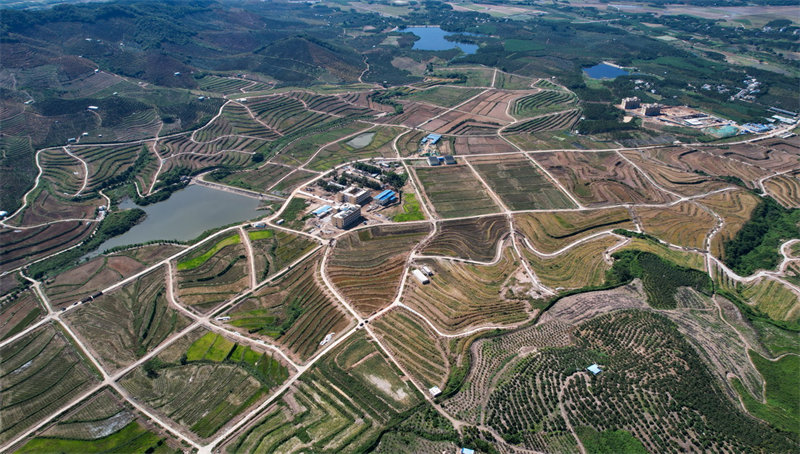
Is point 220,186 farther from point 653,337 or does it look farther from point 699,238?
point 699,238

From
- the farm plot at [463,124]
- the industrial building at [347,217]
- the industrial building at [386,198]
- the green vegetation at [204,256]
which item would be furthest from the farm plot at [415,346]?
the farm plot at [463,124]

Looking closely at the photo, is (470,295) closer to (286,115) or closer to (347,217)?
(347,217)

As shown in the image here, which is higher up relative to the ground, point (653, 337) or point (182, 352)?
point (653, 337)

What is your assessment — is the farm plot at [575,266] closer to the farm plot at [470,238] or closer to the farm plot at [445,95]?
the farm plot at [470,238]

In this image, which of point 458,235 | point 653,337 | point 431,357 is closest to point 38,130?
point 458,235

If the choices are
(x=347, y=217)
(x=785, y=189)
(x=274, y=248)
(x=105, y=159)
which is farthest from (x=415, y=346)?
(x=105, y=159)

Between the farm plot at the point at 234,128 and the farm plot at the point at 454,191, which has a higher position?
the farm plot at the point at 234,128

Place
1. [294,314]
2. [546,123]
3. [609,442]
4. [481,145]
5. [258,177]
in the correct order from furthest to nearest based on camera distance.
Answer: [546,123], [481,145], [258,177], [294,314], [609,442]
